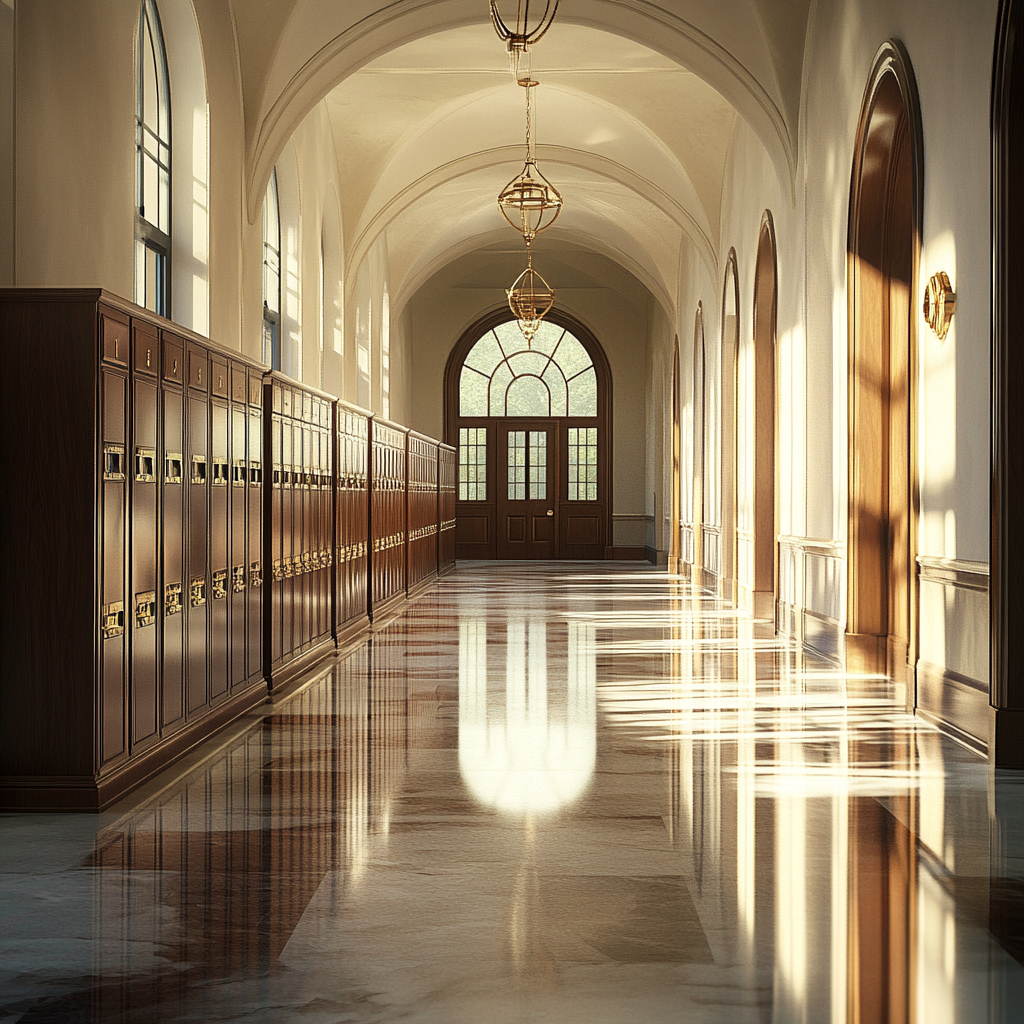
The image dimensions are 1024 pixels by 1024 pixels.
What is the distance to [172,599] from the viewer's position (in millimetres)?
5484

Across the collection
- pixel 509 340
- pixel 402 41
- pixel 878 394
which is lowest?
pixel 878 394

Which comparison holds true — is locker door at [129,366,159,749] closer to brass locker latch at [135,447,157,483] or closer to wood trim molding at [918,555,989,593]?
brass locker latch at [135,447,157,483]

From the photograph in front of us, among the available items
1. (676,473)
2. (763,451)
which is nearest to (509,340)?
(676,473)

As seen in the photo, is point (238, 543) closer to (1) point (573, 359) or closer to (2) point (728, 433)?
(2) point (728, 433)

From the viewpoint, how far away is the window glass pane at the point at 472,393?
27328 mm

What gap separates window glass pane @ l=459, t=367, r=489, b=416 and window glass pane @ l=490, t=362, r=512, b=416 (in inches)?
6.1

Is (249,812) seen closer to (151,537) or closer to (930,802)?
(151,537)

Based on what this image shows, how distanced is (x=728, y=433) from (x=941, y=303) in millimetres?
9317

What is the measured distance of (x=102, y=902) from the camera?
11.5ft

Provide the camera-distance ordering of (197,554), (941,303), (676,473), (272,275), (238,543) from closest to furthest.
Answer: (197,554)
(941,303)
(238,543)
(272,275)
(676,473)

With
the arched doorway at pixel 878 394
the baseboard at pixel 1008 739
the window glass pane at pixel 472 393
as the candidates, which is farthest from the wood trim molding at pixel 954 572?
the window glass pane at pixel 472 393

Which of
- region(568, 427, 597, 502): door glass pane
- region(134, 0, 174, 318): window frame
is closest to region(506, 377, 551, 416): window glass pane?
region(568, 427, 597, 502): door glass pane

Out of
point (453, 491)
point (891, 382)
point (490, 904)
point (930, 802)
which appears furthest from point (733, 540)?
point (490, 904)

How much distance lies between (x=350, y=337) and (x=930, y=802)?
13.8 metres
